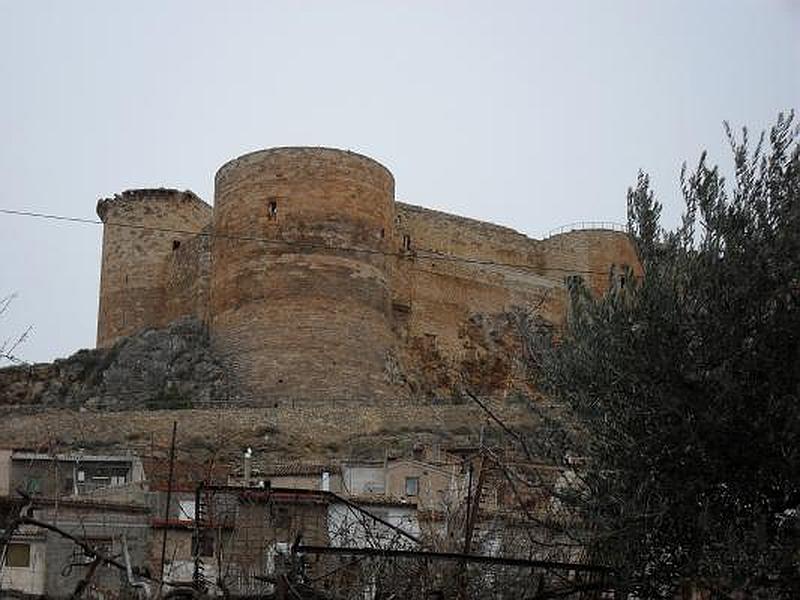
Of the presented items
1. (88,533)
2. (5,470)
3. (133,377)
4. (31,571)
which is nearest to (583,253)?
(133,377)

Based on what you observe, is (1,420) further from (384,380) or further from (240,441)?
(384,380)

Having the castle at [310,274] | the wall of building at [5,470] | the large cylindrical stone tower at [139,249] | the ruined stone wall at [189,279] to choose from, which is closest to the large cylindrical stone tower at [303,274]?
the castle at [310,274]

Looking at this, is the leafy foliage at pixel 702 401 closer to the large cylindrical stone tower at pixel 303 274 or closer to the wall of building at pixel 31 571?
the wall of building at pixel 31 571

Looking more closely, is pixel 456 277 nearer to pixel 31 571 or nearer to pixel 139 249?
Answer: pixel 139 249

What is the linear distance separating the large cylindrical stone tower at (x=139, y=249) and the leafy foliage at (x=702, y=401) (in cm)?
2838

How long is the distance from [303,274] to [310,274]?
0.15 m

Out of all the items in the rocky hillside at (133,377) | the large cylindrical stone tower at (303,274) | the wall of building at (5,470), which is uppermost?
the large cylindrical stone tower at (303,274)

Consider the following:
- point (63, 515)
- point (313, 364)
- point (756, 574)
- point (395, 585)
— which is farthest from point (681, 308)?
point (313, 364)

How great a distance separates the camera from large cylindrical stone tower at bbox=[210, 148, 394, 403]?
31516mm

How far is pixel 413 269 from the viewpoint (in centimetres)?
3609

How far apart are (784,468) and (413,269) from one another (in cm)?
2698

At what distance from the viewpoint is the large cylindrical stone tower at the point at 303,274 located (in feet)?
103

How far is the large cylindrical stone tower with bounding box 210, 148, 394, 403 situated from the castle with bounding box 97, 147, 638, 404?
30 millimetres

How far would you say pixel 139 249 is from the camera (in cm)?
3841
